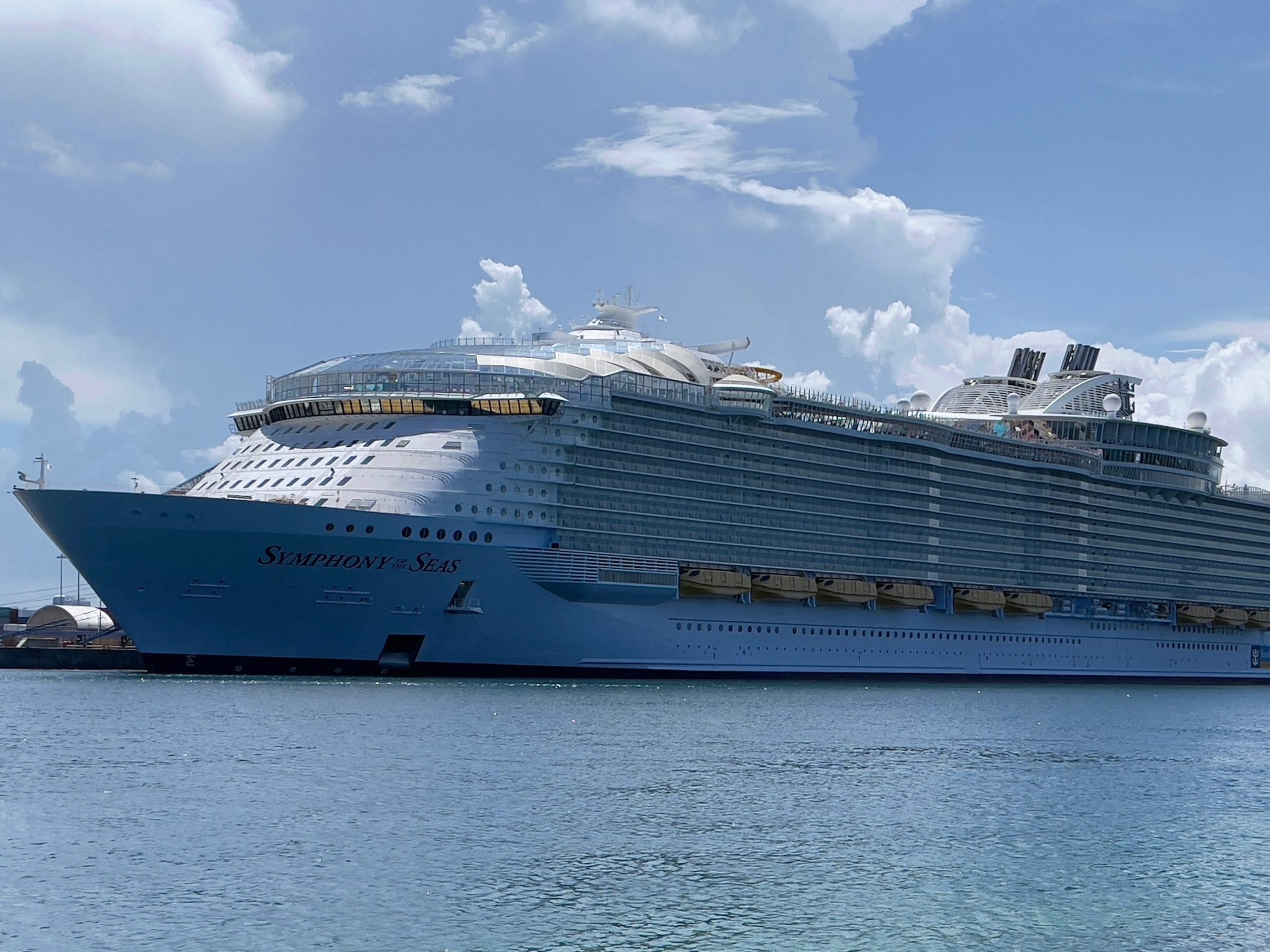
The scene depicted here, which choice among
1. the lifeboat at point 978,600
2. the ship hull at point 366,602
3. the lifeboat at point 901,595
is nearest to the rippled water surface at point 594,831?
the ship hull at point 366,602

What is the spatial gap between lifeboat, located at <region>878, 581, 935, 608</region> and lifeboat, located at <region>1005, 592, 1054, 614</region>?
28.4 ft

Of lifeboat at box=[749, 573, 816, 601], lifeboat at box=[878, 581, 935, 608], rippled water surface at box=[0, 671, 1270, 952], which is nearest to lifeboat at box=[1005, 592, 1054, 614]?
lifeboat at box=[878, 581, 935, 608]

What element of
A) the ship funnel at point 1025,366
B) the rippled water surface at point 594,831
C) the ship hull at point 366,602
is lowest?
the rippled water surface at point 594,831

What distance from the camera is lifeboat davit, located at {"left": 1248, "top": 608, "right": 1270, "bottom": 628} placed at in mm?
110250

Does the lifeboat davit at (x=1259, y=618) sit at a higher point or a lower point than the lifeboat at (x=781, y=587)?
lower

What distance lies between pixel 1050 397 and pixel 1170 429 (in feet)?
30.2

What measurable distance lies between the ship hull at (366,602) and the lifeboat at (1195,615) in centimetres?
4239

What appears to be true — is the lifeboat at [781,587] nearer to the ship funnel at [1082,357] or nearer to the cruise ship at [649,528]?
the cruise ship at [649,528]

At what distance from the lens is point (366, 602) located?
5819 cm

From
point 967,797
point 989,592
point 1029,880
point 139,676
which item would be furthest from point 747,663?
point 1029,880

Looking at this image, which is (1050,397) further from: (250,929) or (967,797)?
(250,929)

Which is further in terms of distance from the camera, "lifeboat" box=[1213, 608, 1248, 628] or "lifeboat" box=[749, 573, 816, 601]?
"lifeboat" box=[1213, 608, 1248, 628]

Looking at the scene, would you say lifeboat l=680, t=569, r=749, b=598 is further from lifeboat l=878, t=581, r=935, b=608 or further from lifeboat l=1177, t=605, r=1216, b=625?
lifeboat l=1177, t=605, r=1216, b=625

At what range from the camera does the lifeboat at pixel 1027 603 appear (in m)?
90.6
